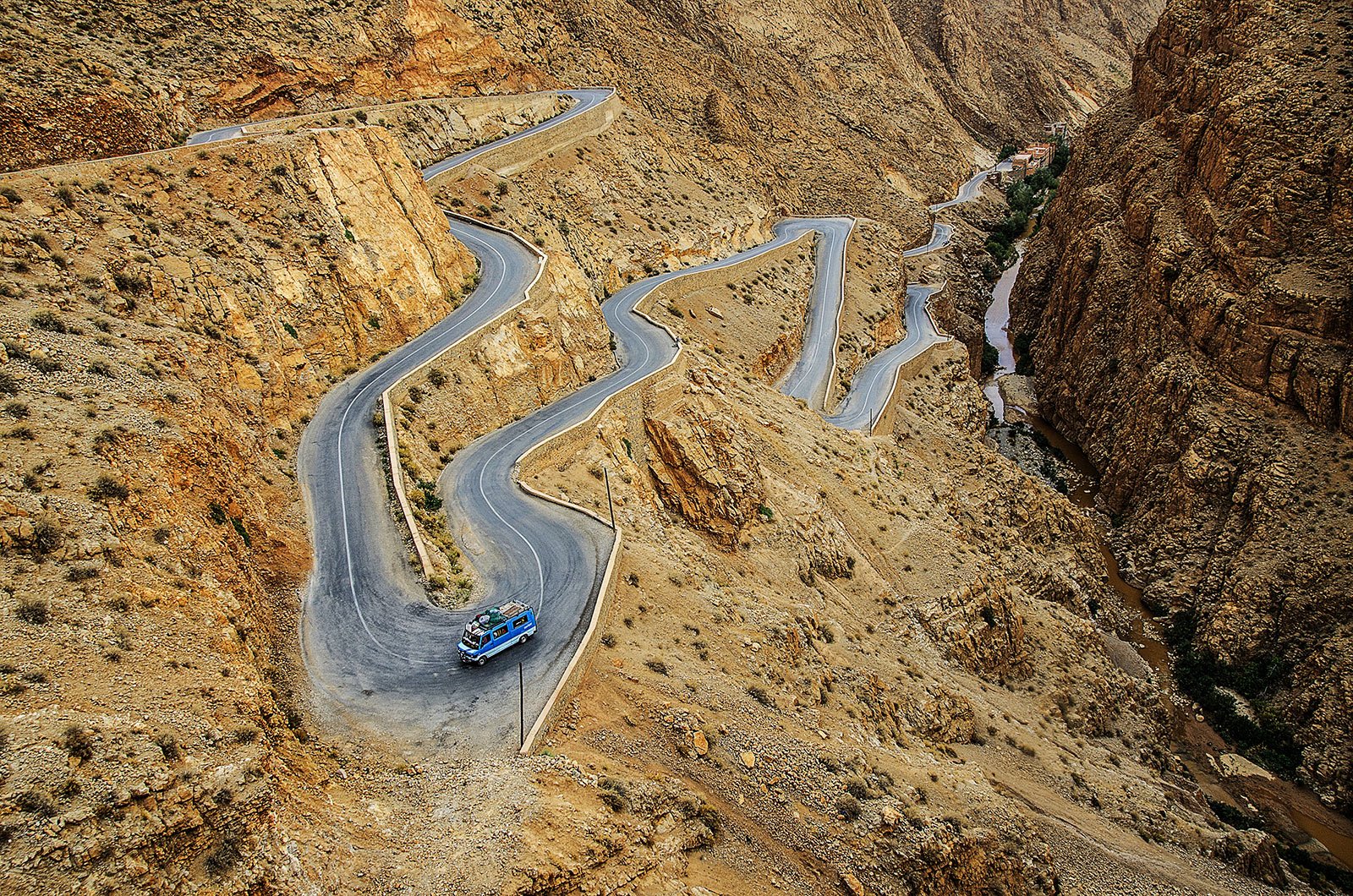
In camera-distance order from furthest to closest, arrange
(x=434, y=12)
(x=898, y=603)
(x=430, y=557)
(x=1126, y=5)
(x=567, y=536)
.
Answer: (x=1126, y=5)
(x=434, y=12)
(x=898, y=603)
(x=567, y=536)
(x=430, y=557)

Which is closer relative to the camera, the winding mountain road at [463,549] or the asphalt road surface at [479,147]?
the winding mountain road at [463,549]

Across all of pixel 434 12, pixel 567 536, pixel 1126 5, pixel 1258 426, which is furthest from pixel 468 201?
pixel 1126 5

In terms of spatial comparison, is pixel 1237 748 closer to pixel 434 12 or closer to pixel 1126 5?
pixel 434 12

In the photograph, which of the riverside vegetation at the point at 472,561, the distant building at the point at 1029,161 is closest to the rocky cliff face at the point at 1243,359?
the riverside vegetation at the point at 472,561

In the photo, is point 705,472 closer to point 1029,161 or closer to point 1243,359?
point 1243,359

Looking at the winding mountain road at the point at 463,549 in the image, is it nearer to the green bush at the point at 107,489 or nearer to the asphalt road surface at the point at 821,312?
the green bush at the point at 107,489

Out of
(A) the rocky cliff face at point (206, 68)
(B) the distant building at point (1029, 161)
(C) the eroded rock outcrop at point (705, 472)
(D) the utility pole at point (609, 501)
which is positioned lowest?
(D) the utility pole at point (609, 501)
